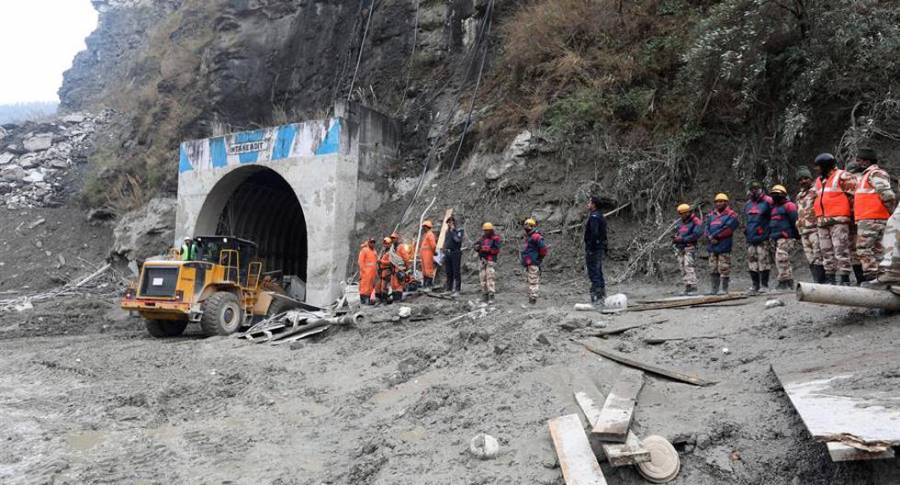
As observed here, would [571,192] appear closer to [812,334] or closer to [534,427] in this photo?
[812,334]

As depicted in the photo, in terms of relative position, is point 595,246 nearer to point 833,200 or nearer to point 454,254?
point 833,200

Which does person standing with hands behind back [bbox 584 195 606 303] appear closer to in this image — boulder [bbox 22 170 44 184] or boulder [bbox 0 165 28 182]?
boulder [bbox 22 170 44 184]

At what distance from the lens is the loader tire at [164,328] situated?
Answer: 12.2 m

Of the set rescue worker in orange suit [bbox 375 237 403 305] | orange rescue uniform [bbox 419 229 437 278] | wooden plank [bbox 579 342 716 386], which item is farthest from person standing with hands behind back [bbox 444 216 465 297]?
wooden plank [bbox 579 342 716 386]

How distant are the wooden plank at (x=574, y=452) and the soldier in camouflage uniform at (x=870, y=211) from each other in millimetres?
4065

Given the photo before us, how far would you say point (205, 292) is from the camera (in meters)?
11.7

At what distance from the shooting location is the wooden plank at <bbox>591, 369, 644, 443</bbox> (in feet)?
12.2

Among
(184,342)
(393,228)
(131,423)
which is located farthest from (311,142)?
(131,423)

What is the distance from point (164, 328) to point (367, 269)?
168 inches

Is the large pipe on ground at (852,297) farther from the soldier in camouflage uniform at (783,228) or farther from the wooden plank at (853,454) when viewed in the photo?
the soldier in camouflage uniform at (783,228)

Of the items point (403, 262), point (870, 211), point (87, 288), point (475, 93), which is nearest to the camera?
point (870, 211)

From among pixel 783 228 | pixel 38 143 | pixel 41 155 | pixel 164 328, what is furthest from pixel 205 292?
pixel 38 143

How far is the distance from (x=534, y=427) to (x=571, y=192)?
8827 millimetres

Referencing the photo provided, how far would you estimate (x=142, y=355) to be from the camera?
964 cm
